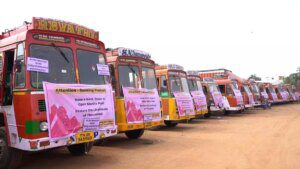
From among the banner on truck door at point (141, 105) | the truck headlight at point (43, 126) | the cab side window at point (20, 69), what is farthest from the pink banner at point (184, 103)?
the cab side window at point (20, 69)

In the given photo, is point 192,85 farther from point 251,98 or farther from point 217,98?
point 251,98

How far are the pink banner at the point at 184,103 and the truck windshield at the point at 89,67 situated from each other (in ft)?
19.9

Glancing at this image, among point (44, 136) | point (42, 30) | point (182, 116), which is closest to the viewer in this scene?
point (44, 136)

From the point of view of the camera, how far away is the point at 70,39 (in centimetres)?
702

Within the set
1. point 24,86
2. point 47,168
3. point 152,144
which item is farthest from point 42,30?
point 152,144

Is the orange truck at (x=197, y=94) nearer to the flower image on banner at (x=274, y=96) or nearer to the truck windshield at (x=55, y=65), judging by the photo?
the truck windshield at (x=55, y=65)

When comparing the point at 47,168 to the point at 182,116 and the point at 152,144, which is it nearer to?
the point at 152,144

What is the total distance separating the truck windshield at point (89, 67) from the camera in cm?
711

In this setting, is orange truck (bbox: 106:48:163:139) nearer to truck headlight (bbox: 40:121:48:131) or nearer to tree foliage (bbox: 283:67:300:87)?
truck headlight (bbox: 40:121:48:131)

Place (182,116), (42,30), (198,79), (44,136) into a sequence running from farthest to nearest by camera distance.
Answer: (198,79), (182,116), (42,30), (44,136)

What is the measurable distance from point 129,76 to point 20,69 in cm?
439

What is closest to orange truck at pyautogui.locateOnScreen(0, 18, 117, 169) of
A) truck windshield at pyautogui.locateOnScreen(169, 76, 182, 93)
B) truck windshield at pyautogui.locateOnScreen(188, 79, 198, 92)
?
truck windshield at pyautogui.locateOnScreen(169, 76, 182, 93)

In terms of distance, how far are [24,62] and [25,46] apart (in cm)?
33

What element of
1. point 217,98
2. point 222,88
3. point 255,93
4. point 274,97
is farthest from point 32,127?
point 274,97
